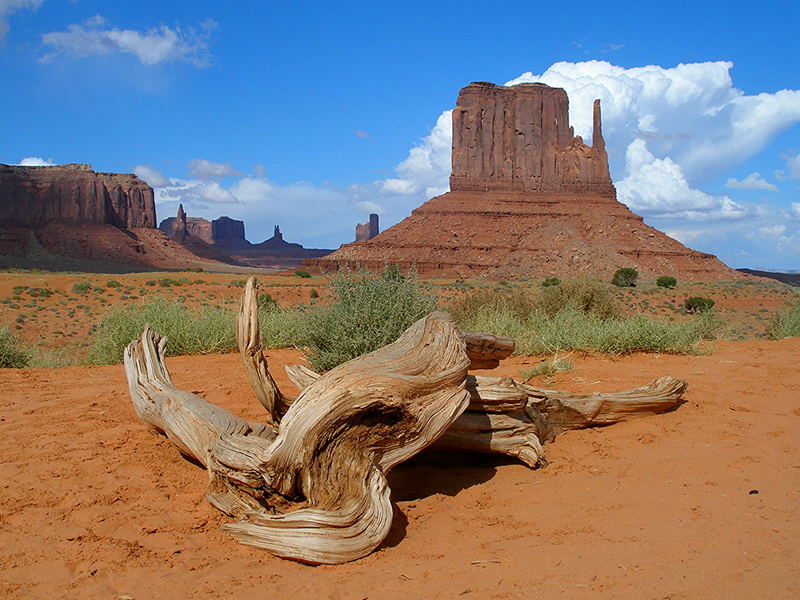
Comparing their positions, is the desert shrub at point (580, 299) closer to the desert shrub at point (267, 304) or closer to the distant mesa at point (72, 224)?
the desert shrub at point (267, 304)

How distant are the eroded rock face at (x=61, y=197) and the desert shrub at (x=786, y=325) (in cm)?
10703

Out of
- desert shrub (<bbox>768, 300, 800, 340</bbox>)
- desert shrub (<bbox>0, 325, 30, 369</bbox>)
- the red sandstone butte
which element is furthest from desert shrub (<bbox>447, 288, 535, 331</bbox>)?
the red sandstone butte

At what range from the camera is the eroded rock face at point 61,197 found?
101 meters

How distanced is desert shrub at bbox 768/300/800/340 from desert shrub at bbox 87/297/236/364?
10.4 metres

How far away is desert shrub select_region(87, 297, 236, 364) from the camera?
10.2 meters

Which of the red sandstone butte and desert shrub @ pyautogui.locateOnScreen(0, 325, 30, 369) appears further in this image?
the red sandstone butte

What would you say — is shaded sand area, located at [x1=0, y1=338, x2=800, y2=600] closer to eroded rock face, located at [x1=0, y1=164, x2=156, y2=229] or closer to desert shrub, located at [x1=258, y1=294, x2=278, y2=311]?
desert shrub, located at [x1=258, y1=294, x2=278, y2=311]

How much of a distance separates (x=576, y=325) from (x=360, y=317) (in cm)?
388

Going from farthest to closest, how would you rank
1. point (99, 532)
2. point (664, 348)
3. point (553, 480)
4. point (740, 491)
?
point (664, 348), point (553, 480), point (740, 491), point (99, 532)

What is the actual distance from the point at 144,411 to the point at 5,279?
37264 millimetres

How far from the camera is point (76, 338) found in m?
22.3

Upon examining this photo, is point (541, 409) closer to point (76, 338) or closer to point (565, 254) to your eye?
point (76, 338)

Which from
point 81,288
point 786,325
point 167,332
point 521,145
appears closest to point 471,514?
point 167,332

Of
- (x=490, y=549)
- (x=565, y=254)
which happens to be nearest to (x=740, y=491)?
(x=490, y=549)
